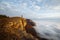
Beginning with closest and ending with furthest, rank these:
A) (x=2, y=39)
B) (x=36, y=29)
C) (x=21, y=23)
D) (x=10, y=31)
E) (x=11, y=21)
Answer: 1. (x=2, y=39)
2. (x=10, y=31)
3. (x=11, y=21)
4. (x=21, y=23)
5. (x=36, y=29)

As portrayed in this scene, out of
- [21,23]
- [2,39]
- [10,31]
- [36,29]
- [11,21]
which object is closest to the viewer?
[2,39]

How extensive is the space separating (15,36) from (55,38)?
267 centimetres

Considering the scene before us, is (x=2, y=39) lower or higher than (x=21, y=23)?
lower

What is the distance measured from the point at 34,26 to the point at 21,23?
3.21 feet

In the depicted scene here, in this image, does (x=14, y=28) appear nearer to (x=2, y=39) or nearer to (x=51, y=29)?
(x=2, y=39)

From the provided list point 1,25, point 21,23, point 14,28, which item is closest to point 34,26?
point 21,23

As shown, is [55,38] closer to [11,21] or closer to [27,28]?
[27,28]

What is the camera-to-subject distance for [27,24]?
302 inches

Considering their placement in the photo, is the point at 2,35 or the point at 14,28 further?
the point at 14,28

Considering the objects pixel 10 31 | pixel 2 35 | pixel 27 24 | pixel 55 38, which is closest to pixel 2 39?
pixel 2 35

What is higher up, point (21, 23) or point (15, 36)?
point (21, 23)

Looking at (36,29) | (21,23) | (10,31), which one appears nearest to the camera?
(10,31)

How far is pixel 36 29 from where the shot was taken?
305 inches

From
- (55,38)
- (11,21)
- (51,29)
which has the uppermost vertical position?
(11,21)
